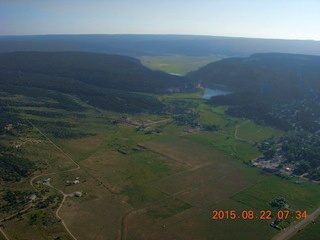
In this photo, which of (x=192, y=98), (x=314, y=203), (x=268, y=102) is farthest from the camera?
(x=192, y=98)

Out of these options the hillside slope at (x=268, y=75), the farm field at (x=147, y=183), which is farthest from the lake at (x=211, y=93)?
the farm field at (x=147, y=183)

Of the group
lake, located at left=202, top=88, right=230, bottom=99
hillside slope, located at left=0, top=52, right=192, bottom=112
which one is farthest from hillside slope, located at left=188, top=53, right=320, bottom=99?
hillside slope, located at left=0, top=52, right=192, bottom=112

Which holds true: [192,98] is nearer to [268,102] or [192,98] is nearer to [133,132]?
[268,102]

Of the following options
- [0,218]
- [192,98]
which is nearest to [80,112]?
[192,98]

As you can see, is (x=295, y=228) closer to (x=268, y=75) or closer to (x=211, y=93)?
(x=211, y=93)

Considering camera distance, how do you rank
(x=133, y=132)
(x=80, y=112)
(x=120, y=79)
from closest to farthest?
(x=133, y=132) < (x=80, y=112) < (x=120, y=79)

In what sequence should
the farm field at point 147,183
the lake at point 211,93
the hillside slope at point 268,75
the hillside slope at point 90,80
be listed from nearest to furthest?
the farm field at point 147,183 → the hillside slope at point 90,80 → the hillside slope at point 268,75 → the lake at point 211,93

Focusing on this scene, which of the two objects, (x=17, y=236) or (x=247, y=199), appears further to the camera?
(x=247, y=199)

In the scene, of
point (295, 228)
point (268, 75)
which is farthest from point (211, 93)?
point (295, 228)

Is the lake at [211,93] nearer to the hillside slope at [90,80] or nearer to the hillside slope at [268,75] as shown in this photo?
the hillside slope at [268,75]

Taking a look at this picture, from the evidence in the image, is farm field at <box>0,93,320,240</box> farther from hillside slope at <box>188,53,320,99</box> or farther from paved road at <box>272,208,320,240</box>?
hillside slope at <box>188,53,320,99</box>
